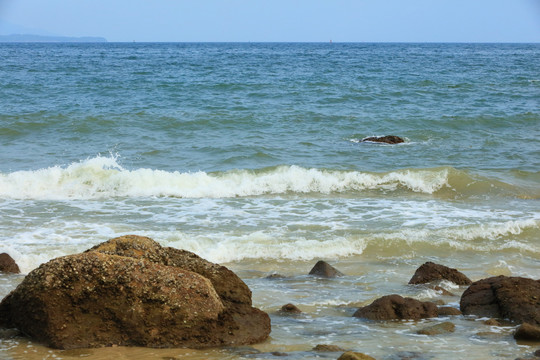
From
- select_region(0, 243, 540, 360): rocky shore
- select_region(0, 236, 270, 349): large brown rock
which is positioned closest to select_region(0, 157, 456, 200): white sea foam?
select_region(0, 243, 540, 360): rocky shore

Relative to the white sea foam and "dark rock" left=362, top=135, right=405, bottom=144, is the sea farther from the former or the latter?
"dark rock" left=362, top=135, right=405, bottom=144

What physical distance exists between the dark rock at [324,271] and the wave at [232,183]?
5.43 metres

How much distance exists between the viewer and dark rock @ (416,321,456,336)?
5918mm

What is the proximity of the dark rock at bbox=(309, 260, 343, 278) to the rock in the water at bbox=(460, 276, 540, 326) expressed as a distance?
1838 millimetres

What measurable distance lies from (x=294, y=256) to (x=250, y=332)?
3747 mm

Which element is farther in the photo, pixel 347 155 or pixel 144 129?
pixel 144 129

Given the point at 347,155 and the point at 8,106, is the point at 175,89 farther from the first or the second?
the point at 347,155

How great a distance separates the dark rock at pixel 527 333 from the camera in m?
5.70

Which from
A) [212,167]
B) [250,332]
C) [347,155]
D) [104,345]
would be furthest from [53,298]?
[347,155]

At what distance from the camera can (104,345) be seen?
5.27 metres

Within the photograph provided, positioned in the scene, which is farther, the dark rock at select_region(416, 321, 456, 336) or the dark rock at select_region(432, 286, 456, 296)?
the dark rock at select_region(432, 286, 456, 296)

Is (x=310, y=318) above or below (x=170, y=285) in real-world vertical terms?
below

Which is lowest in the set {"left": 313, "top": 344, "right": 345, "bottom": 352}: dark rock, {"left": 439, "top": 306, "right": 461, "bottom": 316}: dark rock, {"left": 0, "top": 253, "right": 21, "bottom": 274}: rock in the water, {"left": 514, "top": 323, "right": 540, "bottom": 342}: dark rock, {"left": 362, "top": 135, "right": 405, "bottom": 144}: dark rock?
{"left": 0, "top": 253, "right": 21, "bottom": 274}: rock in the water

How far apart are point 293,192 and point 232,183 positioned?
1.41m
